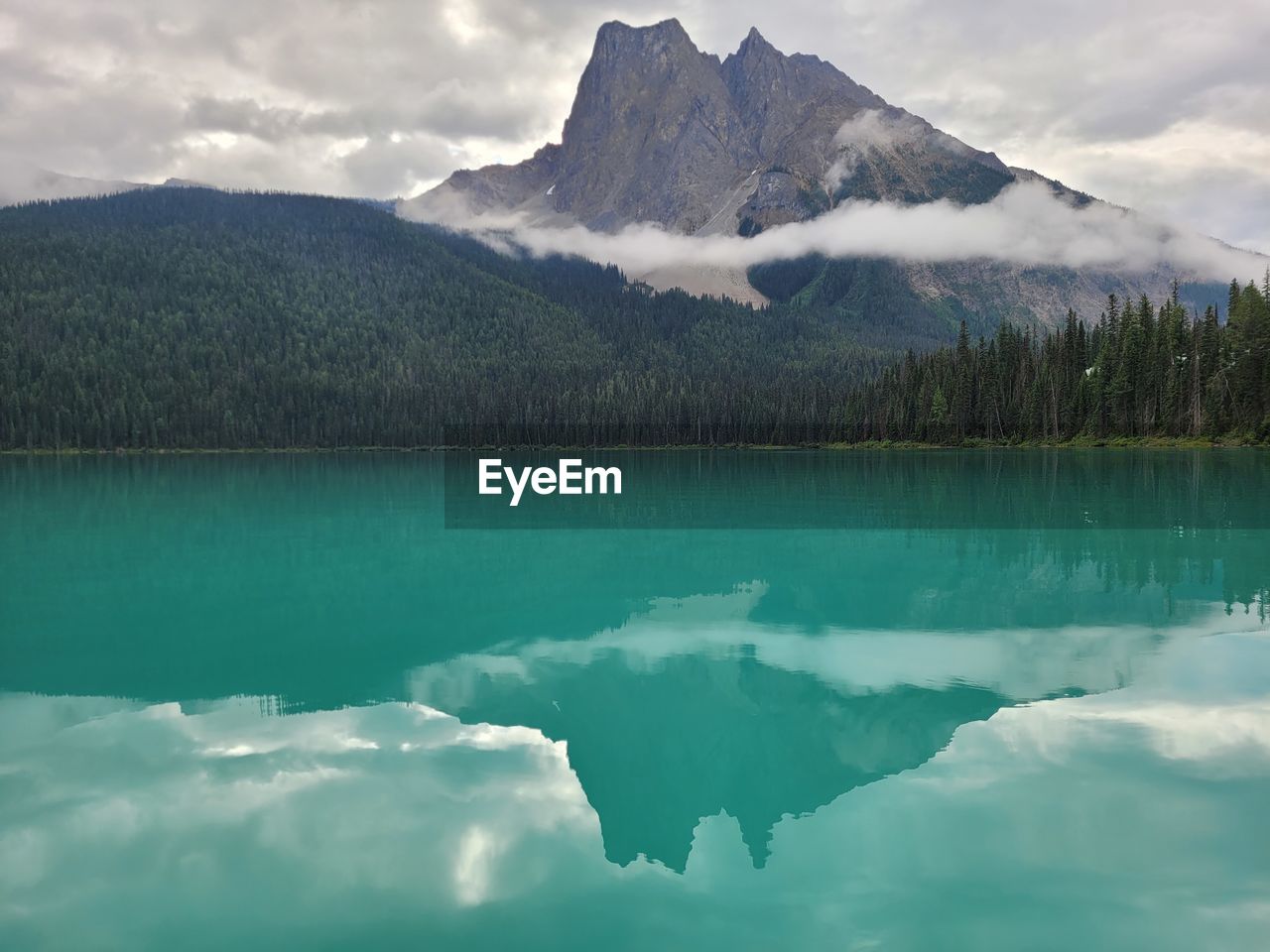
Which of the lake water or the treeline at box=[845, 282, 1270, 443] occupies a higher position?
the treeline at box=[845, 282, 1270, 443]

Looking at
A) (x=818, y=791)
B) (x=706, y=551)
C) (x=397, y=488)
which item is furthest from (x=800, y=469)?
(x=818, y=791)

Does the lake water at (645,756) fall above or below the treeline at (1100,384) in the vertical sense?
below

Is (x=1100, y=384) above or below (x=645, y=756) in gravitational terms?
above

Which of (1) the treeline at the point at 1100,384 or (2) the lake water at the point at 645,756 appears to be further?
(1) the treeline at the point at 1100,384

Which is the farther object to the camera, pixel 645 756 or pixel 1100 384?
pixel 1100 384

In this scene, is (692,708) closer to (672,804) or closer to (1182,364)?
(672,804)

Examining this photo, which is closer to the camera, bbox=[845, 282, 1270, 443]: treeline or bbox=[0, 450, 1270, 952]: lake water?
bbox=[0, 450, 1270, 952]: lake water
